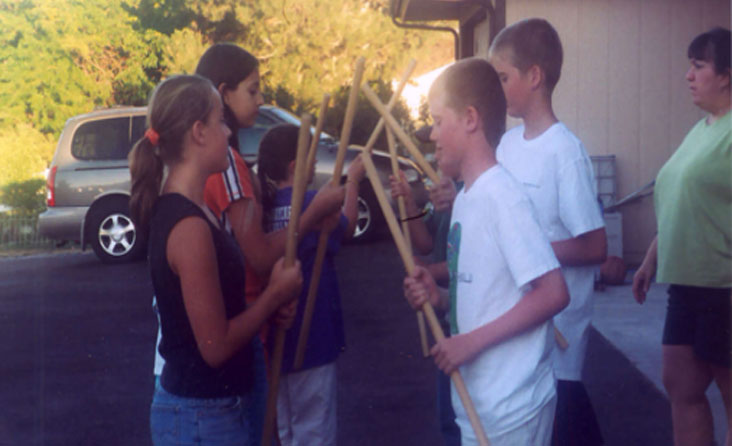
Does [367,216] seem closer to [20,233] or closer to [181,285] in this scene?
[20,233]

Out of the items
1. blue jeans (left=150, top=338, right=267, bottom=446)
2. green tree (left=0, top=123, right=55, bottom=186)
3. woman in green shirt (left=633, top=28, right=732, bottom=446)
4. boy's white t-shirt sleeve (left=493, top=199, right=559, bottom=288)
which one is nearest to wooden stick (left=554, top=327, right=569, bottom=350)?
boy's white t-shirt sleeve (left=493, top=199, right=559, bottom=288)

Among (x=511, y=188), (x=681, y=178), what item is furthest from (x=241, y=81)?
(x=681, y=178)

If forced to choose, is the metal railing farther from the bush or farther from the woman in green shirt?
the woman in green shirt

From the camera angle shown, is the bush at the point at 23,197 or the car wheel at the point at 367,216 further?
the bush at the point at 23,197

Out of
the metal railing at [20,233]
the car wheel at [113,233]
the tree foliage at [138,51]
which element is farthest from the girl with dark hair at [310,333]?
the tree foliage at [138,51]

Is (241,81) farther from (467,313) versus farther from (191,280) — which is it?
(467,313)

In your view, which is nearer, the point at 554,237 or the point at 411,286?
the point at 411,286

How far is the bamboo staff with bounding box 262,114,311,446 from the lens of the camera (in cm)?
220

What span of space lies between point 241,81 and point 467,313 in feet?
3.24

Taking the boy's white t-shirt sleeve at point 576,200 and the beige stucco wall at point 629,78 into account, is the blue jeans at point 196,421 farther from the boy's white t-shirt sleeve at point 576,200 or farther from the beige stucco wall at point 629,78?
the beige stucco wall at point 629,78

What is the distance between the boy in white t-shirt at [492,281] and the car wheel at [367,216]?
401 inches

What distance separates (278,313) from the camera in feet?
7.93

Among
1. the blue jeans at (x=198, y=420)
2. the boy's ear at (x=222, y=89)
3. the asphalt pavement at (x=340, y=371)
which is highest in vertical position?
the boy's ear at (x=222, y=89)

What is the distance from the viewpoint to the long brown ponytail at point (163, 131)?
7.38 feet
